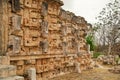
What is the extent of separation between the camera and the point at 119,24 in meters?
25.0

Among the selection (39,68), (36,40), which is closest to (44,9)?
(36,40)

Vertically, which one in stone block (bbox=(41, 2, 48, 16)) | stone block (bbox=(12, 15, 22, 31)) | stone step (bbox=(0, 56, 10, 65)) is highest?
stone block (bbox=(41, 2, 48, 16))

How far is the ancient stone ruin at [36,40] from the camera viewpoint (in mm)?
5789

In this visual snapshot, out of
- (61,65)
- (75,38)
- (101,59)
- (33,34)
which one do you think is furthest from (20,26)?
(101,59)

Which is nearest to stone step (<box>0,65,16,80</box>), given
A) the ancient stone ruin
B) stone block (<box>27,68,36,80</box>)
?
the ancient stone ruin

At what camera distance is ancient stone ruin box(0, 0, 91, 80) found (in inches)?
228

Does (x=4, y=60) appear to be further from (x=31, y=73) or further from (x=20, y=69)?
(x=31, y=73)

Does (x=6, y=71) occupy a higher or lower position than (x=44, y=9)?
lower

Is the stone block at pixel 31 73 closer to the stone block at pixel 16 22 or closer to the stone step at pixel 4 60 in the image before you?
the stone block at pixel 16 22

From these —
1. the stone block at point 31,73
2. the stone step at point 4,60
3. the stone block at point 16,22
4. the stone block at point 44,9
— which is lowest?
the stone block at point 31,73

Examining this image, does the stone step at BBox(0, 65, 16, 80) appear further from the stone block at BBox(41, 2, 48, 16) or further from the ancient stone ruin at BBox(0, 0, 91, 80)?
the stone block at BBox(41, 2, 48, 16)

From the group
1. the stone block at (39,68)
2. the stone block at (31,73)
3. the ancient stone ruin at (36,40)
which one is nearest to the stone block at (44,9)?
the ancient stone ruin at (36,40)

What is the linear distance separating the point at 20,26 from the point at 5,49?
96 centimetres

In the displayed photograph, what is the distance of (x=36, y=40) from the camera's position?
288 inches
